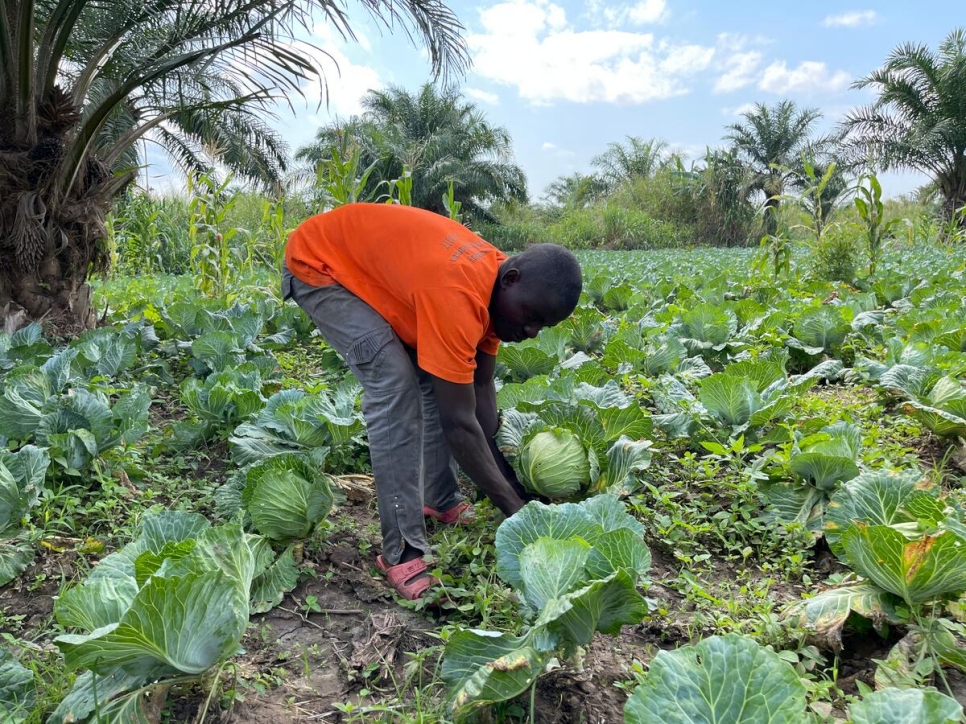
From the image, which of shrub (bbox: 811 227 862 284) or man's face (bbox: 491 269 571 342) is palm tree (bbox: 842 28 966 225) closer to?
shrub (bbox: 811 227 862 284)

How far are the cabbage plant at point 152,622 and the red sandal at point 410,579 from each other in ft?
1.87

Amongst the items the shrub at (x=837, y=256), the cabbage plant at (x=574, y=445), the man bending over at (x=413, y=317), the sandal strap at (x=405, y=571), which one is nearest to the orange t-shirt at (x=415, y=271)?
the man bending over at (x=413, y=317)

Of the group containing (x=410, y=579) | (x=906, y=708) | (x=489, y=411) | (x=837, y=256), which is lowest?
(x=410, y=579)

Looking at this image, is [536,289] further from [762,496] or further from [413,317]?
[762,496]

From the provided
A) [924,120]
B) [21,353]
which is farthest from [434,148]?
[21,353]

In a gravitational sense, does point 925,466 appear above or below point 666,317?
below

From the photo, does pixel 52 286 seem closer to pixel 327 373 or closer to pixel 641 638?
pixel 327 373

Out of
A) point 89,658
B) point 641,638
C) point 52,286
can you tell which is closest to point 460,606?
point 641,638

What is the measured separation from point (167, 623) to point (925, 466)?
2.94m

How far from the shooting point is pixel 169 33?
5.18m

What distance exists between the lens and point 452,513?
2678 millimetres

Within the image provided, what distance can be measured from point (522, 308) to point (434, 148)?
90.4 ft

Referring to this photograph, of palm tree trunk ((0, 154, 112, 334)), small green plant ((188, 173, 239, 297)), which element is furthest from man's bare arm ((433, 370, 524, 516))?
small green plant ((188, 173, 239, 297))

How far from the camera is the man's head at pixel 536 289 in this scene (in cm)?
206
